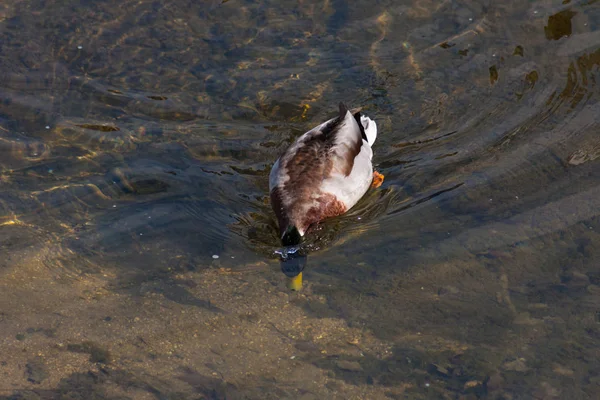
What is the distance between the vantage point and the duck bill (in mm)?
5221

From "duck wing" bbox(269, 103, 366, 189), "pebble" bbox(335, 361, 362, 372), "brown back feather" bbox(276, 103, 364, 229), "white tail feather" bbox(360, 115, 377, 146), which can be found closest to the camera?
"pebble" bbox(335, 361, 362, 372)

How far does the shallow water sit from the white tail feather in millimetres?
123

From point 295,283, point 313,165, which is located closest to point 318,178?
point 313,165

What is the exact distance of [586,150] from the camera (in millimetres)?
6555

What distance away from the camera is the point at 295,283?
17.2 feet

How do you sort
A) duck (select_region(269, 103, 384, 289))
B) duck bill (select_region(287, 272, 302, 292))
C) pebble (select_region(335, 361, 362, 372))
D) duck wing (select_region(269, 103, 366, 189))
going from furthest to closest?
duck wing (select_region(269, 103, 366, 189))
duck (select_region(269, 103, 384, 289))
duck bill (select_region(287, 272, 302, 292))
pebble (select_region(335, 361, 362, 372))

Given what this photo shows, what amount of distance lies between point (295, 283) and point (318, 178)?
43.2 inches

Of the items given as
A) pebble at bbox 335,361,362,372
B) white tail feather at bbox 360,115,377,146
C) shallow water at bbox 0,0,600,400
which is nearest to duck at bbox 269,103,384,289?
shallow water at bbox 0,0,600,400

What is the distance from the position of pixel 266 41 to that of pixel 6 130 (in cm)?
273

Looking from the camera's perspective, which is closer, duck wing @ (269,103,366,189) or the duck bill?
the duck bill

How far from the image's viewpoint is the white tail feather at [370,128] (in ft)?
22.7

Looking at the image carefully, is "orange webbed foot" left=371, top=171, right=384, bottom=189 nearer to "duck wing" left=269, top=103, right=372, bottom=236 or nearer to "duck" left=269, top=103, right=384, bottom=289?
"duck" left=269, top=103, right=384, bottom=289

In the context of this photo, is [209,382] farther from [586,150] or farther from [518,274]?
[586,150]

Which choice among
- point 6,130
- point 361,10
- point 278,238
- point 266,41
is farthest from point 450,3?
point 6,130
